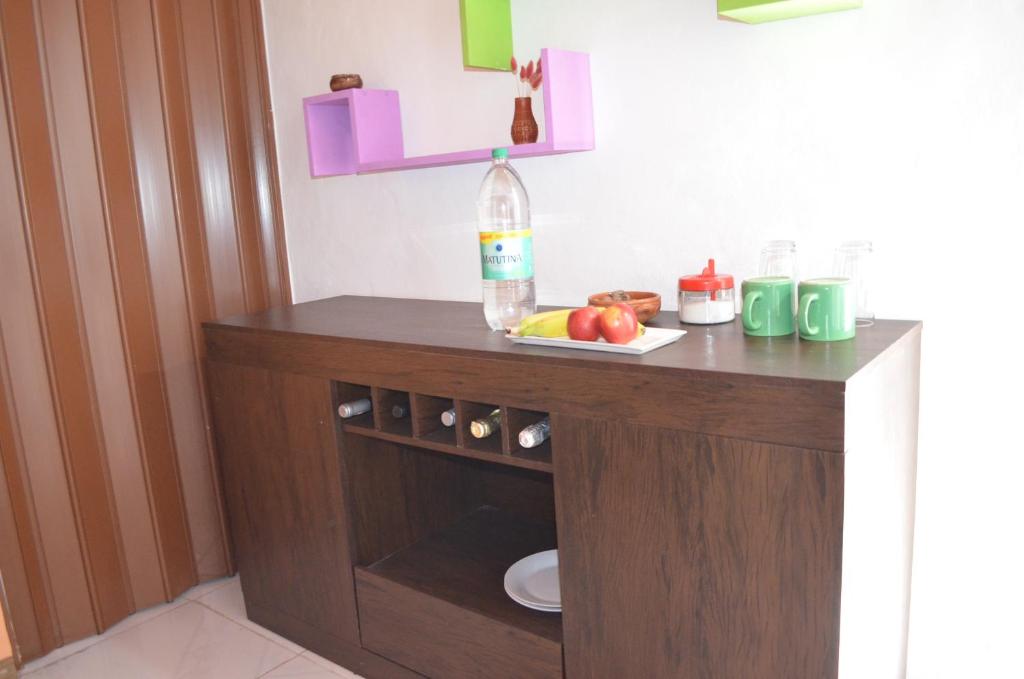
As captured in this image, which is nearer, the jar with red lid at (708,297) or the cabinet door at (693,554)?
the cabinet door at (693,554)

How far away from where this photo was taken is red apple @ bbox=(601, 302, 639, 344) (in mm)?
1401

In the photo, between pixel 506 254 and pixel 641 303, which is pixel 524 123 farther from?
pixel 641 303

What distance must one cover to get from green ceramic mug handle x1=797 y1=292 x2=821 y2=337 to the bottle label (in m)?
0.55

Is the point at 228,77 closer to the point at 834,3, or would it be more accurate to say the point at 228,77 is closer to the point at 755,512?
the point at 834,3

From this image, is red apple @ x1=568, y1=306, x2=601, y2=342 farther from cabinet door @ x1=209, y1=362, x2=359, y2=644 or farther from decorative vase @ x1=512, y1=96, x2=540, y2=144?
cabinet door @ x1=209, y1=362, x2=359, y2=644

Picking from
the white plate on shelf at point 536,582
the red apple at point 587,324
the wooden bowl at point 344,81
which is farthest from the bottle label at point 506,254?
the wooden bowl at point 344,81

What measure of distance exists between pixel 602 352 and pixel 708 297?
0.30 metres

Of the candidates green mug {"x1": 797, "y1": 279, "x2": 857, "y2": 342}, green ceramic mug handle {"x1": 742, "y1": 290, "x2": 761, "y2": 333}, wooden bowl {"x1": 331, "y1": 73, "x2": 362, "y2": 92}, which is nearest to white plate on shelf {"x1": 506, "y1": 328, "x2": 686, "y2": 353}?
green ceramic mug handle {"x1": 742, "y1": 290, "x2": 761, "y2": 333}

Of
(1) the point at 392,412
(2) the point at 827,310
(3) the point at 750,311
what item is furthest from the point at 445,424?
(2) the point at 827,310

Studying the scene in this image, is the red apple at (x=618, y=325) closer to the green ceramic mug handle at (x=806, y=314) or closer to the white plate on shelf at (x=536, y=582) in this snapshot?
the green ceramic mug handle at (x=806, y=314)

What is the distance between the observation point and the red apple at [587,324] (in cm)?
145

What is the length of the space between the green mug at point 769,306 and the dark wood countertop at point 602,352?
2 centimetres

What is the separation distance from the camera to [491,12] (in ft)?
6.13

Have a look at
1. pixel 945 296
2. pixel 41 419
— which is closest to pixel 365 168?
pixel 41 419
